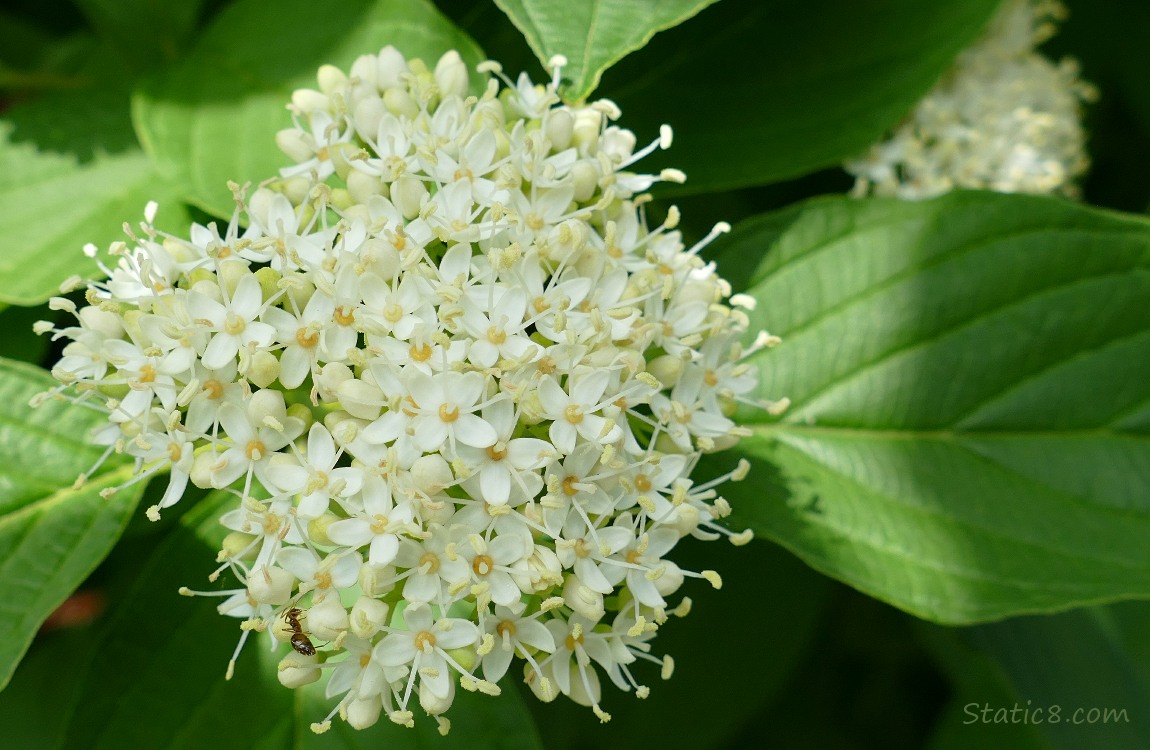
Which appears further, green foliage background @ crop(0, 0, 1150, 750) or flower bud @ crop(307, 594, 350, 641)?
green foliage background @ crop(0, 0, 1150, 750)

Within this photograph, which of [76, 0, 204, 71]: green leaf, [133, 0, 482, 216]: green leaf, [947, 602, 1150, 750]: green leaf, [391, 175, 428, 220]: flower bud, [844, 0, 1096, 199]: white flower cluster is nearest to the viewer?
[391, 175, 428, 220]: flower bud

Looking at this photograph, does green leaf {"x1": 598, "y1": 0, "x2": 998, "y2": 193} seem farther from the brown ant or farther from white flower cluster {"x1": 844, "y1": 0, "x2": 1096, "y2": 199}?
the brown ant

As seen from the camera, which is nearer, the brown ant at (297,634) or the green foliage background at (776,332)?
the brown ant at (297,634)

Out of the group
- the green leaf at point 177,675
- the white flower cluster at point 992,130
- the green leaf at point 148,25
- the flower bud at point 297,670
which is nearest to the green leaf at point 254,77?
the green leaf at point 148,25

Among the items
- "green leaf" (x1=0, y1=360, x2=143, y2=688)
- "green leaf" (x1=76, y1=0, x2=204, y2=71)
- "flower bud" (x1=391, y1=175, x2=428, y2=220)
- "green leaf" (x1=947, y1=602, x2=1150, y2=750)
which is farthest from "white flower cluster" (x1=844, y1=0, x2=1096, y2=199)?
"green leaf" (x1=0, y1=360, x2=143, y2=688)

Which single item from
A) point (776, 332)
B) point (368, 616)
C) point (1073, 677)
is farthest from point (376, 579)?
point (1073, 677)

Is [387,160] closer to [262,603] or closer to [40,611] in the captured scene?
[262,603]

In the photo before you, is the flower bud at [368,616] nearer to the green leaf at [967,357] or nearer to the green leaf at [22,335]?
the green leaf at [967,357]
